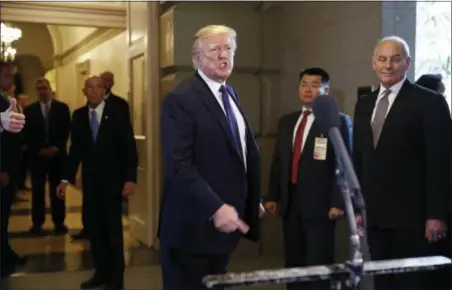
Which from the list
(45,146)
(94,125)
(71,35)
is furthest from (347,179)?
(71,35)

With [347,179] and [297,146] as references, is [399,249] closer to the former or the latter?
[297,146]

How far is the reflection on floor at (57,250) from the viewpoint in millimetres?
4289

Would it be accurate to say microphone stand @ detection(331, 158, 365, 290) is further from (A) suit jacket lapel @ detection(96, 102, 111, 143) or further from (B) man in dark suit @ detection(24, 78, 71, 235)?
(B) man in dark suit @ detection(24, 78, 71, 235)

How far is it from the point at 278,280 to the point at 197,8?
3512 mm

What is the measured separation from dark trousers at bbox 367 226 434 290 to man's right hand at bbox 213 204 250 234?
0.93 m

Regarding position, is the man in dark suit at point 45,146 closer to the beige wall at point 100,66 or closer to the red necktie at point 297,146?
the beige wall at point 100,66

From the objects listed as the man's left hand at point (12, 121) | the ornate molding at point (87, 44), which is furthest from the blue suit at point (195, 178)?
the ornate molding at point (87, 44)

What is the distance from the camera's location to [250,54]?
4668mm

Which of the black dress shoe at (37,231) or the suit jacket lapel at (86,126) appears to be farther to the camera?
the black dress shoe at (37,231)

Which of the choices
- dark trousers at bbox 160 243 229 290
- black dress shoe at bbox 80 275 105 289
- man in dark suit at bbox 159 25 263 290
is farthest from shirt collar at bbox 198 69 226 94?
black dress shoe at bbox 80 275 105 289

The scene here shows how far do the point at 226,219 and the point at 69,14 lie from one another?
4.21 meters

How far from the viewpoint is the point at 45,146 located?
217 inches

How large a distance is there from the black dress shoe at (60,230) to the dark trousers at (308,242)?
2927 mm

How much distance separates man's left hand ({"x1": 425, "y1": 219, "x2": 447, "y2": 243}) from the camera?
96.4 inches
